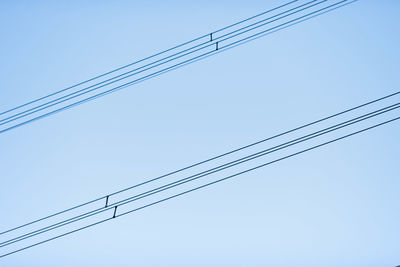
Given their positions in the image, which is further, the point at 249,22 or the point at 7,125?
the point at 249,22

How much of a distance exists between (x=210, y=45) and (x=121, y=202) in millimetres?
1789

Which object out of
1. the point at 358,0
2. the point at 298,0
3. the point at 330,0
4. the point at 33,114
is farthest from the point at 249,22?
the point at 33,114

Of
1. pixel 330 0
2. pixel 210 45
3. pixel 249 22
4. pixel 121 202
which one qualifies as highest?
pixel 330 0

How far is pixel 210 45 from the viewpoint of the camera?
11.3ft

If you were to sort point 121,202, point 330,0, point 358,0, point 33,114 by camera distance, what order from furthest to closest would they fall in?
1. point 358,0
2. point 330,0
3. point 33,114
4. point 121,202

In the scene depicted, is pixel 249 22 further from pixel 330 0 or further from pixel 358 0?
pixel 358 0

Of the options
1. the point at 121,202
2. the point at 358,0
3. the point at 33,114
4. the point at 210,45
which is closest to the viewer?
the point at 121,202

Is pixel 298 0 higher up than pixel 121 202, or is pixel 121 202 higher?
pixel 298 0

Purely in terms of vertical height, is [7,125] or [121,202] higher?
[7,125]

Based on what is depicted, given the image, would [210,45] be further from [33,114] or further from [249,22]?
[33,114]

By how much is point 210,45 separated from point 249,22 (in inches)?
63.5

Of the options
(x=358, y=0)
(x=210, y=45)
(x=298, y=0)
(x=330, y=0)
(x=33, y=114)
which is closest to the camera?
(x=210, y=45)

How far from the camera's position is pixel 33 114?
4.21 m

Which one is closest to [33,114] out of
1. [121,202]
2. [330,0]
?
[121,202]
